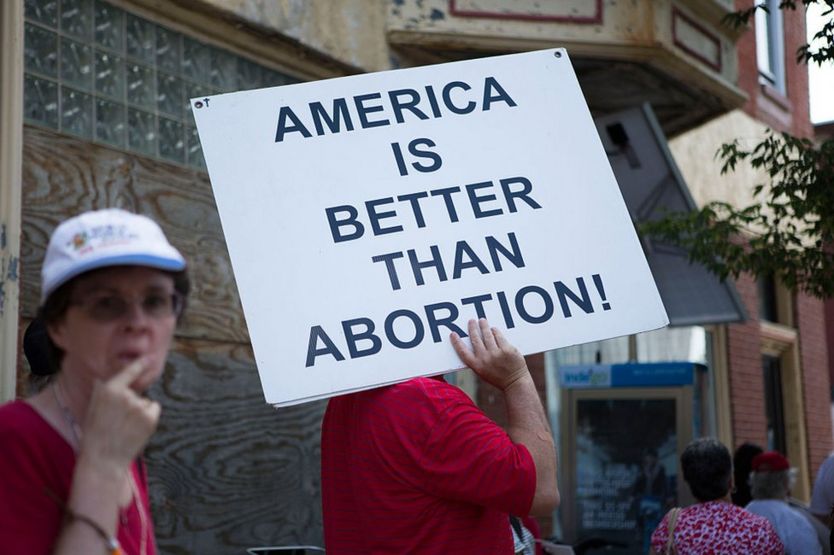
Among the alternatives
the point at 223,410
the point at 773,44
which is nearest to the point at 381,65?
the point at 223,410

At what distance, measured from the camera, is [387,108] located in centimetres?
350

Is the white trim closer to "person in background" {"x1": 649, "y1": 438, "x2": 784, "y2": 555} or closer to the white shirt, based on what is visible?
"person in background" {"x1": 649, "y1": 438, "x2": 784, "y2": 555}

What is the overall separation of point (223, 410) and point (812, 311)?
10760mm

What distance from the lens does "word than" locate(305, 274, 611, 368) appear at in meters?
3.09

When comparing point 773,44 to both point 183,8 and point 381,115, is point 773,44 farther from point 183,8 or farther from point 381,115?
point 381,115

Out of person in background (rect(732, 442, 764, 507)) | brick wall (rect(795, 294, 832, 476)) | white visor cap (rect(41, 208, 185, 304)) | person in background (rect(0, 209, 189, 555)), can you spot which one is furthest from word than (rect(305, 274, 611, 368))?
brick wall (rect(795, 294, 832, 476))

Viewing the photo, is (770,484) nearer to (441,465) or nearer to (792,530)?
(792,530)

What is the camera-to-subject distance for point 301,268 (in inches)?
125

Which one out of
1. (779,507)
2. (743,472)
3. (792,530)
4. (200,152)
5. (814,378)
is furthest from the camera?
(814,378)

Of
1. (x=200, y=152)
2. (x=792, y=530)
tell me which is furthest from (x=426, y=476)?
(x=200, y=152)

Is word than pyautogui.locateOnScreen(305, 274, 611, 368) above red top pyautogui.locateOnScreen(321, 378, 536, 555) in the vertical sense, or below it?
above

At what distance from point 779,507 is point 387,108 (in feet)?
11.2

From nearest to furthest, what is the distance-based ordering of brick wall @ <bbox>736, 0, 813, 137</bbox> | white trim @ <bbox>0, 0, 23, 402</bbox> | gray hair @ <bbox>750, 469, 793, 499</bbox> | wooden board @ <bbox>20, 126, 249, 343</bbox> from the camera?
1. white trim @ <bbox>0, 0, 23, 402</bbox>
2. wooden board @ <bbox>20, 126, 249, 343</bbox>
3. gray hair @ <bbox>750, 469, 793, 499</bbox>
4. brick wall @ <bbox>736, 0, 813, 137</bbox>

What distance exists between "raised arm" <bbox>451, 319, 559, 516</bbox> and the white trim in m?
2.62
